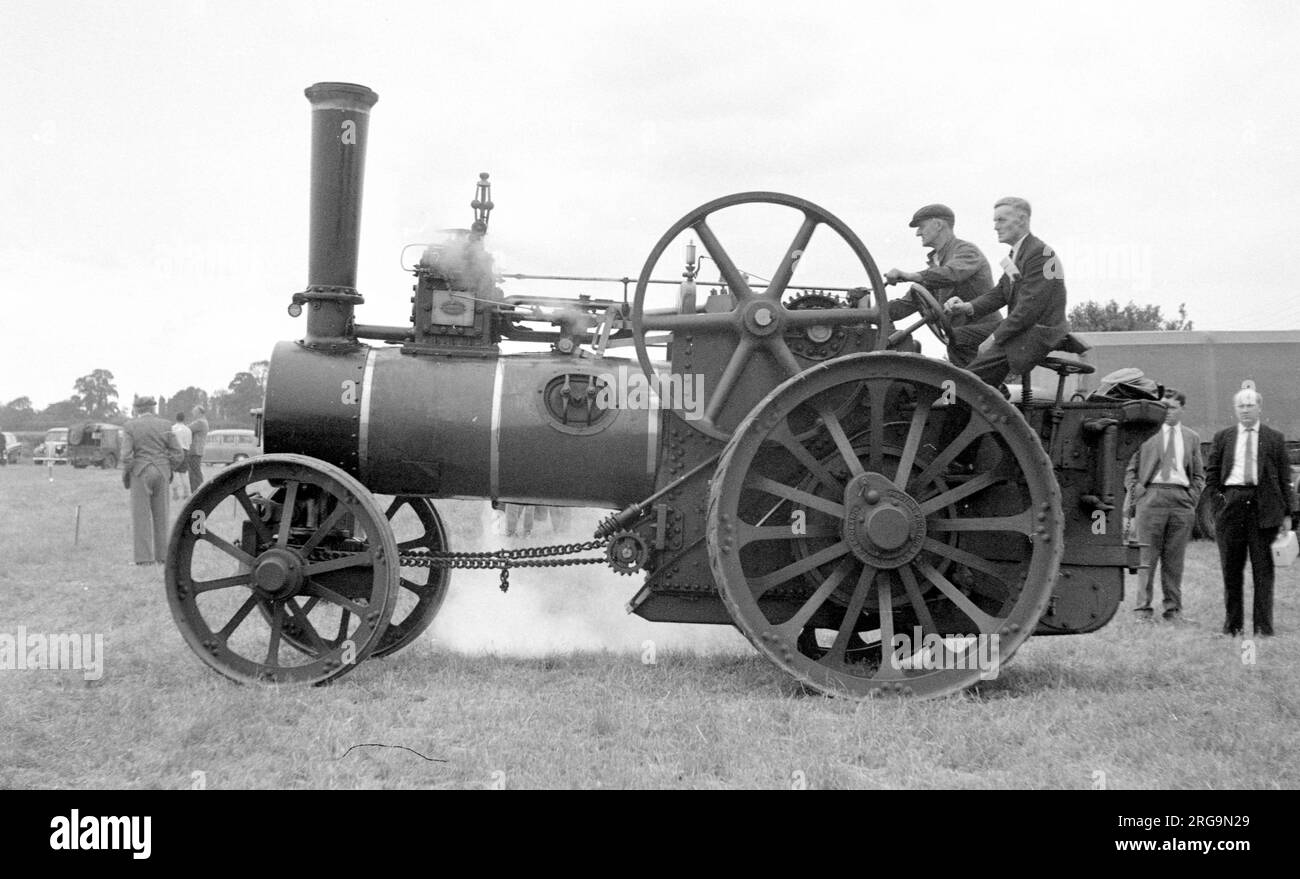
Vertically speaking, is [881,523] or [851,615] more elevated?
[881,523]

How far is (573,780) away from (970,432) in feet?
9.00

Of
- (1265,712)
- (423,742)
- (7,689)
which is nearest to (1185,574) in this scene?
(1265,712)

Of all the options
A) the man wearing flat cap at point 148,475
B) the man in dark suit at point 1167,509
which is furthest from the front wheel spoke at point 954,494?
the man wearing flat cap at point 148,475

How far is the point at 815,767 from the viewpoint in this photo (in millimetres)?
4684

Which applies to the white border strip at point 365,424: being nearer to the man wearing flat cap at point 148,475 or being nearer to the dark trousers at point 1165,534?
the dark trousers at point 1165,534

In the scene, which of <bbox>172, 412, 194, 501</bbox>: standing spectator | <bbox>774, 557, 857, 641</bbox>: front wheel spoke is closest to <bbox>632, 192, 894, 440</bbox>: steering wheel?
<bbox>774, 557, 857, 641</bbox>: front wheel spoke

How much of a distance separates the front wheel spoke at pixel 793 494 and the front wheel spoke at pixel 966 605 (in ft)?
1.83

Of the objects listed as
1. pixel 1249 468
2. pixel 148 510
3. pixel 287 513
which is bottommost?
pixel 148 510

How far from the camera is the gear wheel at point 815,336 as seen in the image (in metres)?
6.29

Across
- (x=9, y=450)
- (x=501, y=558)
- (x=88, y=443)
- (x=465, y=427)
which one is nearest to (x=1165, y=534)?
(x=501, y=558)

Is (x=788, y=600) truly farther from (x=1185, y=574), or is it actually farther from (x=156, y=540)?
(x=156, y=540)

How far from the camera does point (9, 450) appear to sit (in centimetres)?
6144

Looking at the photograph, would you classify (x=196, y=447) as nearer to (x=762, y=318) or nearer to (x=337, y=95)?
(x=337, y=95)

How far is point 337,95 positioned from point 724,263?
2.31 metres
